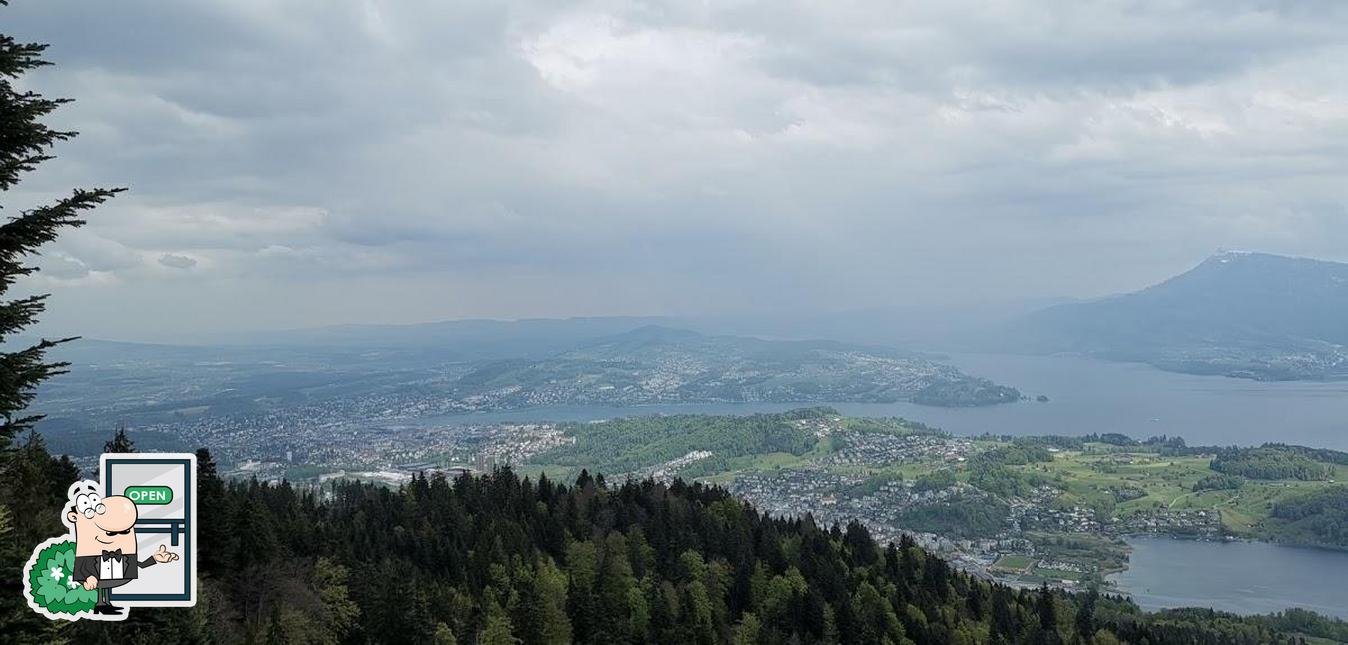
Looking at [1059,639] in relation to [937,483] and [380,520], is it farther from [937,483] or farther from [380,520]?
[937,483]

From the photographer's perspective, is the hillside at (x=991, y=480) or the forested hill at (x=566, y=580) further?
the hillside at (x=991, y=480)

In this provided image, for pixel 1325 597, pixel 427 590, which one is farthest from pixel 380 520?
pixel 1325 597

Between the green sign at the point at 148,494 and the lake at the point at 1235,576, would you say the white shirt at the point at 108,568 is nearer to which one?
the green sign at the point at 148,494

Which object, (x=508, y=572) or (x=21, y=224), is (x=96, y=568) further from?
(x=508, y=572)

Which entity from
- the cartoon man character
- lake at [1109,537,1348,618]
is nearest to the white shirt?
the cartoon man character

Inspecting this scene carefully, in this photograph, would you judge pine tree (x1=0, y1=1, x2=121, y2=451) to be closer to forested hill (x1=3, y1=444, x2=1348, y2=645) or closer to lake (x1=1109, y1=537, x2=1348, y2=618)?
forested hill (x1=3, y1=444, x2=1348, y2=645)

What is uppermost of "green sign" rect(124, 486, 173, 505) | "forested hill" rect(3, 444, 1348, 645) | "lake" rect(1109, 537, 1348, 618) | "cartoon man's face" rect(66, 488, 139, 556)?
"green sign" rect(124, 486, 173, 505)

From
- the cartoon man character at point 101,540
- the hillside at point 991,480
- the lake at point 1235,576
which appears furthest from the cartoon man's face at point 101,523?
the hillside at point 991,480

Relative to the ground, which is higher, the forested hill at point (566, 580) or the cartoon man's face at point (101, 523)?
the cartoon man's face at point (101, 523)
